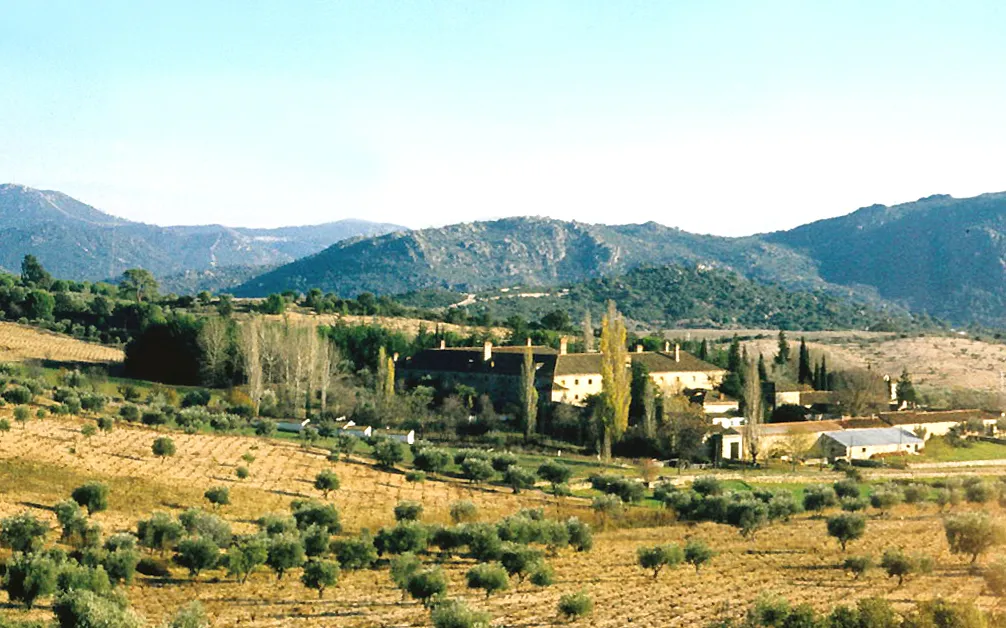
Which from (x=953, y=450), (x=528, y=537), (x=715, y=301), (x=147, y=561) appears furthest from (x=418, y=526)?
(x=715, y=301)

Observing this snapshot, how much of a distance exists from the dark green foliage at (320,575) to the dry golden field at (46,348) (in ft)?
183

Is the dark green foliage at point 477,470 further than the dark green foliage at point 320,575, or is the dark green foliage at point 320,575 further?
the dark green foliage at point 477,470

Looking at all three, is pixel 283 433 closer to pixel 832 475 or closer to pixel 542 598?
pixel 832 475

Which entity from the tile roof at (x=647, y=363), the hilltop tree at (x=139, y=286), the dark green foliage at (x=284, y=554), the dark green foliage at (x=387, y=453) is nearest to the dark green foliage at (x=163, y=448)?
the dark green foliage at (x=387, y=453)

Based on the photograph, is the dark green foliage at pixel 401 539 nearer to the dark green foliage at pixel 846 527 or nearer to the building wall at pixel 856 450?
the dark green foliage at pixel 846 527

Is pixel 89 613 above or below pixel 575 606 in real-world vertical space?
above

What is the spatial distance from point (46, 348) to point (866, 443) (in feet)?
209

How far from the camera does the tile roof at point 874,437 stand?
60031 mm

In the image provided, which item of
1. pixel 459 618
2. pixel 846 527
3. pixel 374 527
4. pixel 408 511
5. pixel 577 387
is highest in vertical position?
pixel 577 387

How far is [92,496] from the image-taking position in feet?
108

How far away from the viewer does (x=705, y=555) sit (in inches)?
1236

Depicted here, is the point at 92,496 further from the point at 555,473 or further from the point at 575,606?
the point at 555,473

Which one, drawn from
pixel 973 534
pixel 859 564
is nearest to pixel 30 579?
pixel 859 564

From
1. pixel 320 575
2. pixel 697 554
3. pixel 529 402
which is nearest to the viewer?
pixel 320 575
